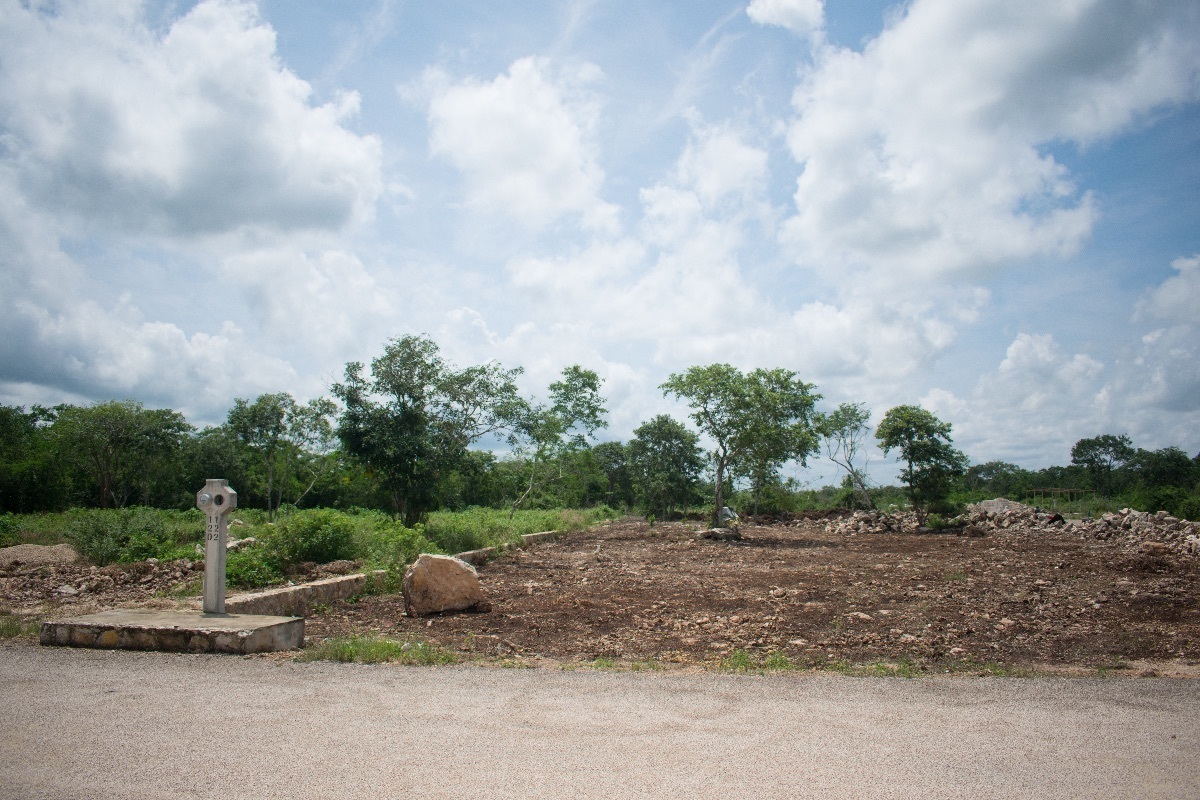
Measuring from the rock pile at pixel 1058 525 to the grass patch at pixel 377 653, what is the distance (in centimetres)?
1813

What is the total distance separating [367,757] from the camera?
149 inches

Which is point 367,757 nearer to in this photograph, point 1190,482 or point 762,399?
point 762,399

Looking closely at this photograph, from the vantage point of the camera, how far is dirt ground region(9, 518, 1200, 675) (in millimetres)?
6879

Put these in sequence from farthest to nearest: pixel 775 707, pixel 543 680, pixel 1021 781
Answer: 1. pixel 543 680
2. pixel 775 707
3. pixel 1021 781

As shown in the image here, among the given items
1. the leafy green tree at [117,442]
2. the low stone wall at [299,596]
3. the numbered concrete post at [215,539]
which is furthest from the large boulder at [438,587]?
the leafy green tree at [117,442]

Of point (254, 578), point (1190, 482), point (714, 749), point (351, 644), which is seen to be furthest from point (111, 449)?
point (1190, 482)

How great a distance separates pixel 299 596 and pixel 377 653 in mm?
3210

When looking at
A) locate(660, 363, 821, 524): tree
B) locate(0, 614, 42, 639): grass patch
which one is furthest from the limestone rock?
locate(0, 614, 42, 639): grass patch

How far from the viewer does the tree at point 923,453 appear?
2706 centimetres

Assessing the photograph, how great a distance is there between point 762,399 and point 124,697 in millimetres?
22898

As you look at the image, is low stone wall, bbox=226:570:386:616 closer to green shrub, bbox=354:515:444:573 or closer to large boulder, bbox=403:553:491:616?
green shrub, bbox=354:515:444:573

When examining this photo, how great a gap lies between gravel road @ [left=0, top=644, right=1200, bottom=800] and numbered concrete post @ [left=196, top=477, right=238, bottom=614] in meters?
1.40

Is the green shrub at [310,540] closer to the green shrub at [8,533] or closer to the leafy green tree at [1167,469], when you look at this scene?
the green shrub at [8,533]

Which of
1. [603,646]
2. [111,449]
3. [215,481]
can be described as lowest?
[603,646]
